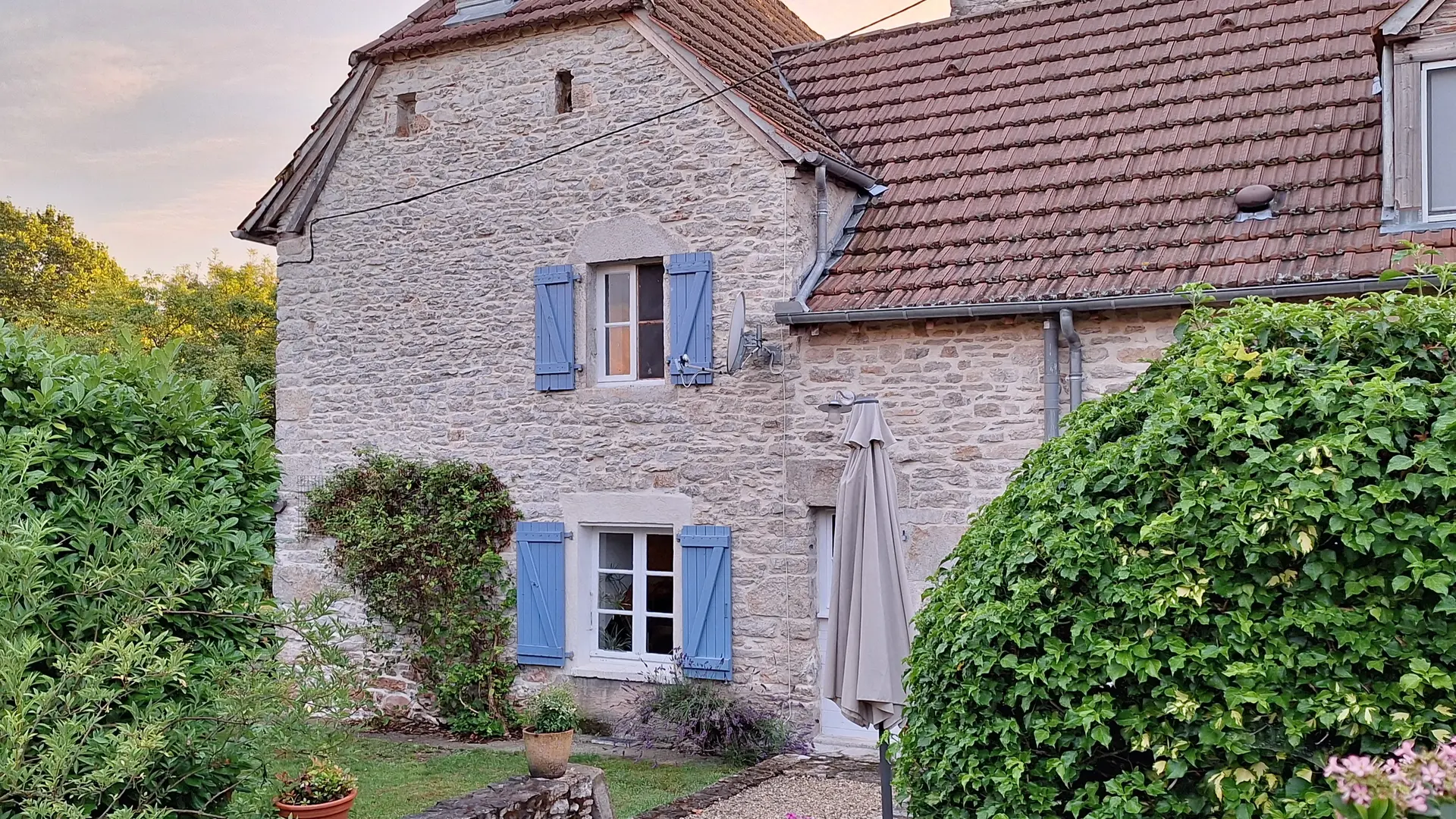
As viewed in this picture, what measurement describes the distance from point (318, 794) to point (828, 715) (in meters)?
4.25

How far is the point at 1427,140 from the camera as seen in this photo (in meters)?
A: 7.95

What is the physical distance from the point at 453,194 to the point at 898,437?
4.88m

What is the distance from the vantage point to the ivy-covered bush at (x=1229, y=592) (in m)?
3.53

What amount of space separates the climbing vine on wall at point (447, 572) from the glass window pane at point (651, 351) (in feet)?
5.70

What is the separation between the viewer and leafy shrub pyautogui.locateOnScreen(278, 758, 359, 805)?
634 centimetres

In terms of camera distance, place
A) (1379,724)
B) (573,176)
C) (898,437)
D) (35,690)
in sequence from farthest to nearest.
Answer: (573,176) → (898,437) → (35,690) → (1379,724)

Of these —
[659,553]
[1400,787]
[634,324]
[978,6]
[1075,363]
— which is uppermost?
[978,6]

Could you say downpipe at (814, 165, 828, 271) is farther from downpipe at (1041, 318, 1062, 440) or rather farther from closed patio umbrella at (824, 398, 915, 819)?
closed patio umbrella at (824, 398, 915, 819)

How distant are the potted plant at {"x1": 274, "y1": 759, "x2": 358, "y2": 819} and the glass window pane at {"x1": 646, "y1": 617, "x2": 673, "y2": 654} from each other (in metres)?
3.95

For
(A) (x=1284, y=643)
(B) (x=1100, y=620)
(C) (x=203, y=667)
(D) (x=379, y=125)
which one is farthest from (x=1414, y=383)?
(D) (x=379, y=125)

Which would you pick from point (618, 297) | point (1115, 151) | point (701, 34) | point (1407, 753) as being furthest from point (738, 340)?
point (1407, 753)

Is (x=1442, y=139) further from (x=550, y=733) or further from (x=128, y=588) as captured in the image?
(x=128, y=588)

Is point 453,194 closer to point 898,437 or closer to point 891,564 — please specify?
point 898,437

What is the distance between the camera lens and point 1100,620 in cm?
387
